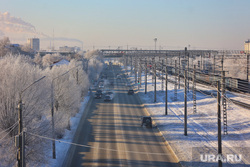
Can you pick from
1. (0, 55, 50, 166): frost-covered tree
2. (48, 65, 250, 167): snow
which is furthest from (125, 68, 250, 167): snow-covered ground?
(0, 55, 50, 166): frost-covered tree

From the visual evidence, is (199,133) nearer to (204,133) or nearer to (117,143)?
(204,133)

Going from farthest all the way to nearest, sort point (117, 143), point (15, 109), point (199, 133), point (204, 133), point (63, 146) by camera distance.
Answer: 1. point (199, 133)
2. point (204, 133)
3. point (117, 143)
4. point (63, 146)
5. point (15, 109)

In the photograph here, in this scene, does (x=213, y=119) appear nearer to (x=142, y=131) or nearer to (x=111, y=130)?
(x=142, y=131)

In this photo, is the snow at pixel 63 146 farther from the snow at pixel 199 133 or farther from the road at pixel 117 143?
the road at pixel 117 143

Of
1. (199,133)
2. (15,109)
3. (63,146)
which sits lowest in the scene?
(63,146)

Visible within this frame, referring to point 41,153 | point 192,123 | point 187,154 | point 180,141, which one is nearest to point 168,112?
point 192,123

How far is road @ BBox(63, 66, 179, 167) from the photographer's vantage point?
14594mm

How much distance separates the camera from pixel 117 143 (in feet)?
58.0

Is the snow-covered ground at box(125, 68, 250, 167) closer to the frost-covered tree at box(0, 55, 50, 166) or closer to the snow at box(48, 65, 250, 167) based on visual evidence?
the snow at box(48, 65, 250, 167)

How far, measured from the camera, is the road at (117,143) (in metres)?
14.6

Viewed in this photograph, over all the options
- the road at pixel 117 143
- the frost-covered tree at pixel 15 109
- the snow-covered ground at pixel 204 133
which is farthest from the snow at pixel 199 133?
the frost-covered tree at pixel 15 109

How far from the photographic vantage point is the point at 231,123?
19719mm

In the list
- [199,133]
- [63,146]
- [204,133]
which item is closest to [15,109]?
[63,146]

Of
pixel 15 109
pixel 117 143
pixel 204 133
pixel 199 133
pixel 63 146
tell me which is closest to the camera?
pixel 15 109
